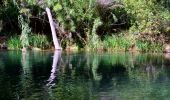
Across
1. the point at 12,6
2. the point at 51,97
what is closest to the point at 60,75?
the point at 51,97

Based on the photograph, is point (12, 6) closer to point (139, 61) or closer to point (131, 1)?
point (131, 1)

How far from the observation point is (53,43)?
38.5 meters

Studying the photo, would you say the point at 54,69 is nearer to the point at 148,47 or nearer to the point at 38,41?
the point at 38,41

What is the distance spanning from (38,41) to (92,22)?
468 centimetres

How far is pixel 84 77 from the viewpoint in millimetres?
22094

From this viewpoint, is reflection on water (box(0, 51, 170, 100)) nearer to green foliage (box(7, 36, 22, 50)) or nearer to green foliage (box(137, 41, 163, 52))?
green foliage (box(137, 41, 163, 52))

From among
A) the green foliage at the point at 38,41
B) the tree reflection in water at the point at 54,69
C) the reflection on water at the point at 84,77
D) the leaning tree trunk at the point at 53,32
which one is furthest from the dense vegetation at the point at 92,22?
the reflection on water at the point at 84,77

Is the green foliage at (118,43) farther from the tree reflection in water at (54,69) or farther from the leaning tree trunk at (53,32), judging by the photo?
the tree reflection in water at (54,69)

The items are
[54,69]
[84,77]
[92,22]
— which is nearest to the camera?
[84,77]

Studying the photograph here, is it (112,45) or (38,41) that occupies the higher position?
(38,41)

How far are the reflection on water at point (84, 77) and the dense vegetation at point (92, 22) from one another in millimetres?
3891

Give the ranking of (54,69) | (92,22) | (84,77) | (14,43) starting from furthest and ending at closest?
(92,22), (14,43), (54,69), (84,77)

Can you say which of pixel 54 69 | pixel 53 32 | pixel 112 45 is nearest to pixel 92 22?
pixel 112 45

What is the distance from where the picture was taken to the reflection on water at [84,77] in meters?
17.4
